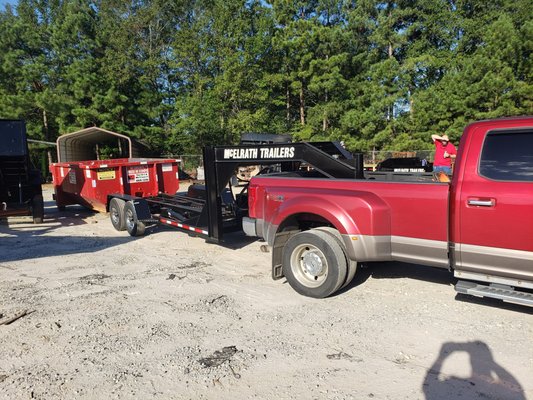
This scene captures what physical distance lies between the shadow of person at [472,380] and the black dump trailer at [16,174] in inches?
408

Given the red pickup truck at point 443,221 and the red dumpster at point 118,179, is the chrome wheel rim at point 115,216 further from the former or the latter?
the red pickup truck at point 443,221

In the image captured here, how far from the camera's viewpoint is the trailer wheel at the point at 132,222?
28.6ft

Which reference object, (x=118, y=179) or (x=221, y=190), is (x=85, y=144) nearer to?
(x=118, y=179)

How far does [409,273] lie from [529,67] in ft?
83.1

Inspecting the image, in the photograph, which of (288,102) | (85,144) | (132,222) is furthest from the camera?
(288,102)

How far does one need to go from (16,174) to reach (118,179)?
333 cm

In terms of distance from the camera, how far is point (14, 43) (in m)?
34.8

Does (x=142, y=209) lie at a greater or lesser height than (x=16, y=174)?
lesser

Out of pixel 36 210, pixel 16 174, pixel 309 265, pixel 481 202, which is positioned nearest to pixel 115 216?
pixel 36 210

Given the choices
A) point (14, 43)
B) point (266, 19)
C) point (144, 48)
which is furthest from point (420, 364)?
point (14, 43)

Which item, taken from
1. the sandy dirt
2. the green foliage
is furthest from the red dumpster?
the green foliage

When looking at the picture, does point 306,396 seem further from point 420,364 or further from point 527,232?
point 527,232

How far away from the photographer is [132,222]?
897cm

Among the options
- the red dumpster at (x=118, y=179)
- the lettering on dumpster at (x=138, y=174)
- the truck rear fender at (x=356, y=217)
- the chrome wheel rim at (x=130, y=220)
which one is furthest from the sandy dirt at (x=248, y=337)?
the lettering on dumpster at (x=138, y=174)
